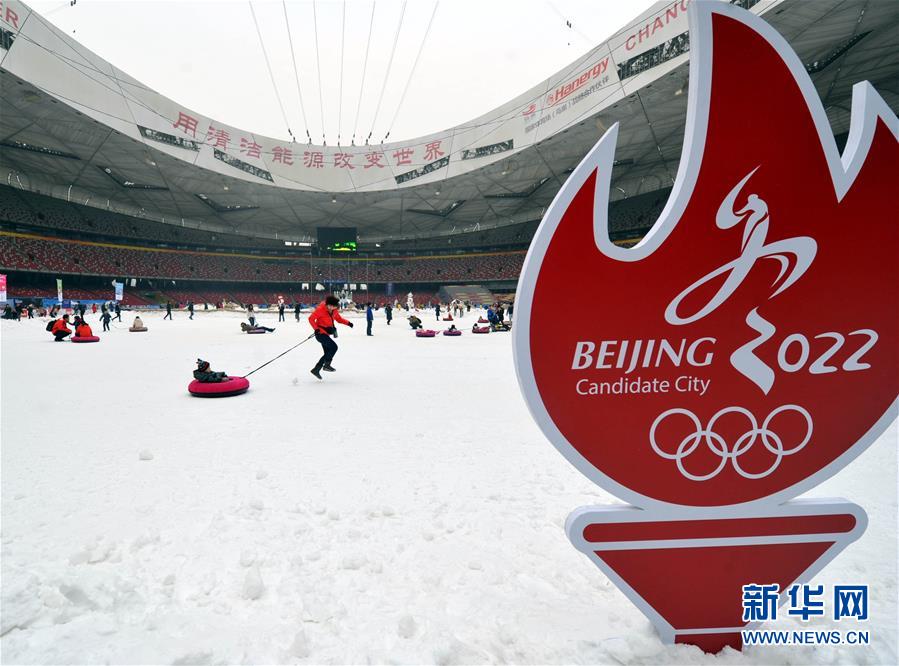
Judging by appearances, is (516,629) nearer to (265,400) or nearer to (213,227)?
(265,400)

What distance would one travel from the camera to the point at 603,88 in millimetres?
22500

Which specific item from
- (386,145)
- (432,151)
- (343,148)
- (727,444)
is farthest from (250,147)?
(727,444)

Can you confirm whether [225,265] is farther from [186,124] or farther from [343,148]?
[343,148]

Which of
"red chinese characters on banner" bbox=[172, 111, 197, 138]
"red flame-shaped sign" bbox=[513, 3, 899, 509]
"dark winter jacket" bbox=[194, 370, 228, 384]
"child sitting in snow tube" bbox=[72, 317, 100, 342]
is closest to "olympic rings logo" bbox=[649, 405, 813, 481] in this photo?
"red flame-shaped sign" bbox=[513, 3, 899, 509]

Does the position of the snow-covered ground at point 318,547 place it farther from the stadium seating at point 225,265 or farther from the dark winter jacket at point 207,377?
the stadium seating at point 225,265

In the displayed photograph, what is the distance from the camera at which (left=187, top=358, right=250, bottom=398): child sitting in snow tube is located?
506 centimetres

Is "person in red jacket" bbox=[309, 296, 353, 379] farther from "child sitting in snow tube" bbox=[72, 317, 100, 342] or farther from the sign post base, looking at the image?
"child sitting in snow tube" bbox=[72, 317, 100, 342]

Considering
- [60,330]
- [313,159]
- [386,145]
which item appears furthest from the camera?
[386,145]

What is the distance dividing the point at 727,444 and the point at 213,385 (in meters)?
5.72

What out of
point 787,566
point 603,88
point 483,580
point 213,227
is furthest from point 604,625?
point 213,227

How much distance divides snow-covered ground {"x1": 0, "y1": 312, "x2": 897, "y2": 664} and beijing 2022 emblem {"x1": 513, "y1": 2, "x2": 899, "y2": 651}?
1.70 feet

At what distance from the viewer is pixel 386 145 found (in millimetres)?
38719

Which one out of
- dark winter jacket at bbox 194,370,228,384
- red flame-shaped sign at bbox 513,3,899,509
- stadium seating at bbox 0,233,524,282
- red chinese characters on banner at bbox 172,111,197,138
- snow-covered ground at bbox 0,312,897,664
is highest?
red chinese characters on banner at bbox 172,111,197,138

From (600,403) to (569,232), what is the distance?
1.96 ft
